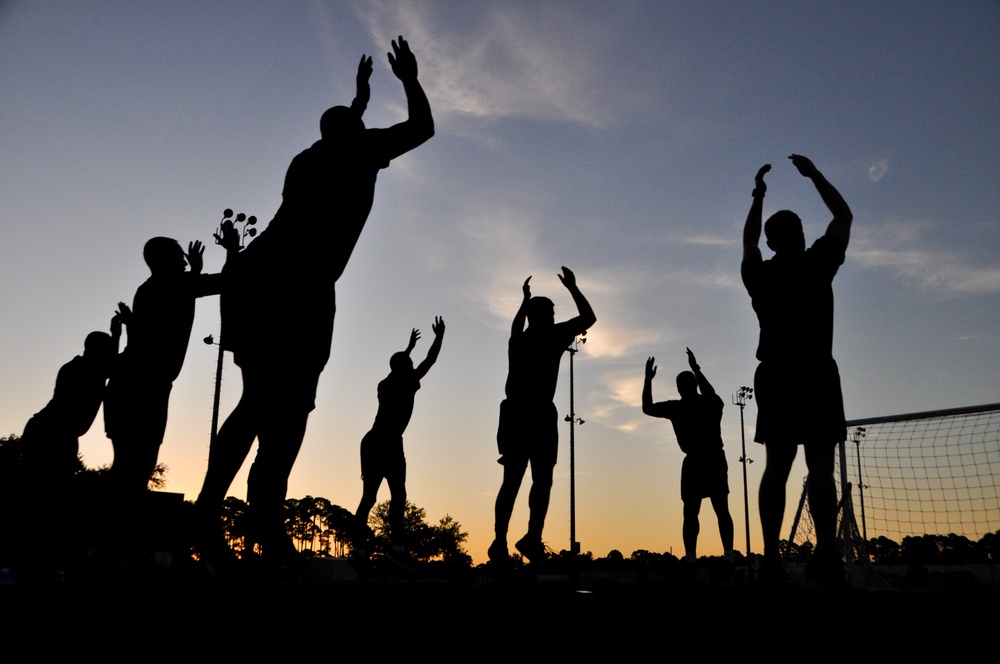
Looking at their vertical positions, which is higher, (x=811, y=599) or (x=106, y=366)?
(x=106, y=366)

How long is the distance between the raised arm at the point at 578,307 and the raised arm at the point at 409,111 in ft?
11.5

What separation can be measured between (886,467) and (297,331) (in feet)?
37.2

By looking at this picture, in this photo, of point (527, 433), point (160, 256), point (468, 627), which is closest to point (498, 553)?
point (527, 433)

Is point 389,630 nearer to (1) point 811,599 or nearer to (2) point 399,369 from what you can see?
(1) point 811,599

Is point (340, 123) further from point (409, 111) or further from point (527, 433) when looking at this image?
point (527, 433)

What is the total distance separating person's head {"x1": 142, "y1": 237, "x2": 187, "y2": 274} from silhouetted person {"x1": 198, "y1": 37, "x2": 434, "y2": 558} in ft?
3.91

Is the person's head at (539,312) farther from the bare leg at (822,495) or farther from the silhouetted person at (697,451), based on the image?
the bare leg at (822,495)

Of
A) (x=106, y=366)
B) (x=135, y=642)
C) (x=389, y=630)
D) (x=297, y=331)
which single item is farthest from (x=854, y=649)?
(x=106, y=366)

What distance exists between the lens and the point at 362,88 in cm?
425

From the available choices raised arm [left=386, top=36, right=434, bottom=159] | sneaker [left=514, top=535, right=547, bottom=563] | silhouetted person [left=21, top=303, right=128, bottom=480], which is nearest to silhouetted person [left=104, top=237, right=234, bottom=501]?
silhouetted person [left=21, top=303, right=128, bottom=480]

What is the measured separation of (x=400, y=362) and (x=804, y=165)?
20.1 feet

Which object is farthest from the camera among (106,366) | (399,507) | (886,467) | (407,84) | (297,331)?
(886,467)

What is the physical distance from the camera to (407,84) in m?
4.10

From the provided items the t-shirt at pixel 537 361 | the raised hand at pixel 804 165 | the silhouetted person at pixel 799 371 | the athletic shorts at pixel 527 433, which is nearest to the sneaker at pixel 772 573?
the silhouetted person at pixel 799 371
